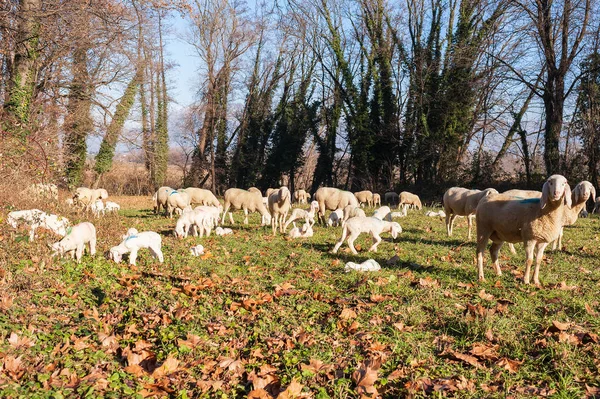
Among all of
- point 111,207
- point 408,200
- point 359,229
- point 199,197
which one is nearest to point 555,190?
point 359,229

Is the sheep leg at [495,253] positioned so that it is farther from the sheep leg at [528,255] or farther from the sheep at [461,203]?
the sheep at [461,203]

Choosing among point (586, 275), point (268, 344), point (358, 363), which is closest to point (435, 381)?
point (358, 363)

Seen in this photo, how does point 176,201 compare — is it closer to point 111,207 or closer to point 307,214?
point 111,207

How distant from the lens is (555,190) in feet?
23.1

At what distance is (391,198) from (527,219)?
85.6 feet

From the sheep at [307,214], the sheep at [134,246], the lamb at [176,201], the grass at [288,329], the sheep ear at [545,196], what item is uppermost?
the sheep ear at [545,196]

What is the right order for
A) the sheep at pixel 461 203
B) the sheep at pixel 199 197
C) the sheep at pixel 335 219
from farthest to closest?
the sheep at pixel 199 197
the sheep at pixel 335 219
the sheep at pixel 461 203

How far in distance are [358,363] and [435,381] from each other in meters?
0.79

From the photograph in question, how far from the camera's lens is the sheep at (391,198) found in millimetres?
33031

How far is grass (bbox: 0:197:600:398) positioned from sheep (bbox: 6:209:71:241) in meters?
0.25

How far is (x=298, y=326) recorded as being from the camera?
19.1ft

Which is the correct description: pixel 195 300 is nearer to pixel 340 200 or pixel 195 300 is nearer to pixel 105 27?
pixel 105 27

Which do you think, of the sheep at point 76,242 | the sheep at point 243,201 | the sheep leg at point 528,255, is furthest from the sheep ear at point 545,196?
the sheep at point 243,201

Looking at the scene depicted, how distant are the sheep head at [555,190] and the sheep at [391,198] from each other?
1010 inches
